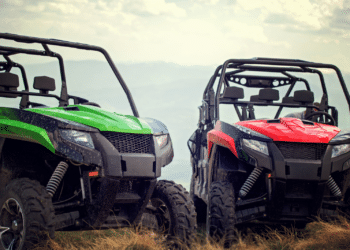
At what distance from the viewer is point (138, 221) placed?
15.5 ft

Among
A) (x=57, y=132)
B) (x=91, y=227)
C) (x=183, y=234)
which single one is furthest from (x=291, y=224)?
(x=57, y=132)

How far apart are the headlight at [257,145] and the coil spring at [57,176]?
69.6 inches

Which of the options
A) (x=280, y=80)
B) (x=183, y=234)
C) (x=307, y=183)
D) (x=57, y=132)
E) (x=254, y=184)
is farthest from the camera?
(x=280, y=80)

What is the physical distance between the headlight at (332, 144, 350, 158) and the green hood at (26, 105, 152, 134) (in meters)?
1.85

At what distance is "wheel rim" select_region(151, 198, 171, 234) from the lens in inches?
191

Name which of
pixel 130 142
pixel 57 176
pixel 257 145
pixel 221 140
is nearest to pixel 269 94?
pixel 221 140

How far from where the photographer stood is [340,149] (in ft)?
16.9

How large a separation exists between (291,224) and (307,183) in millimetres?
540

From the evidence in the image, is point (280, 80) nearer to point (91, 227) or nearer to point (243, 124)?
point (243, 124)

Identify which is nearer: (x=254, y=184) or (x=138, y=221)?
(x=138, y=221)

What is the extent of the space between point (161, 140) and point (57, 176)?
1010 millimetres

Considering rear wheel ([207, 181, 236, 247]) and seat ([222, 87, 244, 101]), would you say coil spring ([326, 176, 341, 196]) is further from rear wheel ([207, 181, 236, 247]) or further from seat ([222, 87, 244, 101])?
seat ([222, 87, 244, 101])

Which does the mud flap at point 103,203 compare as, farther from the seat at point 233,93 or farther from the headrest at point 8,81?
the seat at point 233,93

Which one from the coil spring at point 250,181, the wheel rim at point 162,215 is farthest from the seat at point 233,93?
the wheel rim at point 162,215
